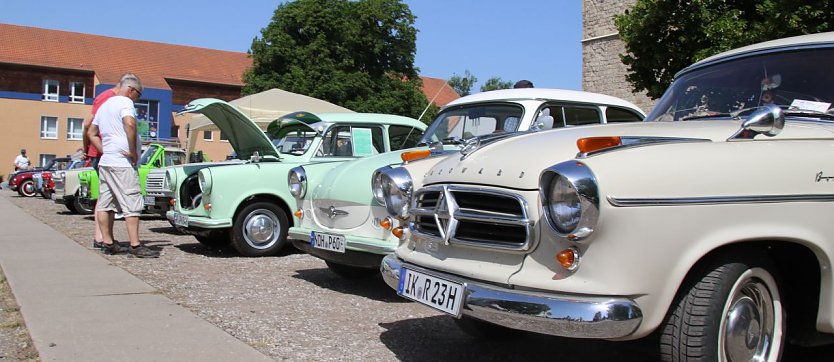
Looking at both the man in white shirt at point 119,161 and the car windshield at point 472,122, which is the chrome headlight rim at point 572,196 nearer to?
the car windshield at point 472,122

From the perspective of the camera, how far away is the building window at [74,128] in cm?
4956

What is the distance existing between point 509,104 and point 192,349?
3.36 metres

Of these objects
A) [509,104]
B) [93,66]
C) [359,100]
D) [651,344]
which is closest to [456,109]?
[509,104]

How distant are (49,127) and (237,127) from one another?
154 feet

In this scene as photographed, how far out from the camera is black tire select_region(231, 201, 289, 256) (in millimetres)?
7473

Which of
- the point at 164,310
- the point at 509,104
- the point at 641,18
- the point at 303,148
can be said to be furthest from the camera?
the point at 641,18

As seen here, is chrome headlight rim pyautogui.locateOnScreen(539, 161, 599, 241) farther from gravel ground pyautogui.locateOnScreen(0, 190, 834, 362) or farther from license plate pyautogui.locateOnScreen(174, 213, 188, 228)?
license plate pyautogui.locateOnScreen(174, 213, 188, 228)

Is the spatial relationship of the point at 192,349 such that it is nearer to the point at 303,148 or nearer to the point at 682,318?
the point at 682,318

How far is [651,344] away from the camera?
9.57 feet

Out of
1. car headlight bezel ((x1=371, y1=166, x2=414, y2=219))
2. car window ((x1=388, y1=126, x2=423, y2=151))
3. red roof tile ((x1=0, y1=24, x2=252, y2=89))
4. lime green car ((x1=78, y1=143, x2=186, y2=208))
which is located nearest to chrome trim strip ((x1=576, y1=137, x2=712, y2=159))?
car headlight bezel ((x1=371, y1=166, x2=414, y2=219))

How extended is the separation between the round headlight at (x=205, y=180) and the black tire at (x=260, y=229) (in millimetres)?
414

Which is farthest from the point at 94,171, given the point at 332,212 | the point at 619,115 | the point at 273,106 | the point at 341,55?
the point at 341,55

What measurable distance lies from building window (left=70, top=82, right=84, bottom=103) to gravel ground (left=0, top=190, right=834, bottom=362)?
1882 inches

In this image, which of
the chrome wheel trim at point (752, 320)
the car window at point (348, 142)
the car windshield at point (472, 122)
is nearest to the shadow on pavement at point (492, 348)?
the chrome wheel trim at point (752, 320)
